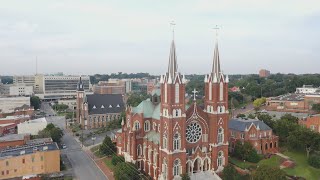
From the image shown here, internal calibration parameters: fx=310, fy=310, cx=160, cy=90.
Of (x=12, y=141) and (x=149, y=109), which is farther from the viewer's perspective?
(x=12, y=141)

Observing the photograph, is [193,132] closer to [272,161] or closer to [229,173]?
[229,173]

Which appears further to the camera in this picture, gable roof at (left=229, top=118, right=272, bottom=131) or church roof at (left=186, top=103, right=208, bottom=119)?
gable roof at (left=229, top=118, right=272, bottom=131)

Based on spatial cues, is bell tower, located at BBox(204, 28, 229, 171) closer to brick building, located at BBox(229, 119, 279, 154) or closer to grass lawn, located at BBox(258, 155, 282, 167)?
grass lawn, located at BBox(258, 155, 282, 167)

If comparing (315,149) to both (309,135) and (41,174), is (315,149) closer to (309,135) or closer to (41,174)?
(309,135)

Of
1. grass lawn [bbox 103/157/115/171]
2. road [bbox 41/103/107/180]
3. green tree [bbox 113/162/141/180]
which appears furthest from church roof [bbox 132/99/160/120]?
road [bbox 41/103/107/180]

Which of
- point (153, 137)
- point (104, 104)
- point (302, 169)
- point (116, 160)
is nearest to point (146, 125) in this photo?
point (153, 137)

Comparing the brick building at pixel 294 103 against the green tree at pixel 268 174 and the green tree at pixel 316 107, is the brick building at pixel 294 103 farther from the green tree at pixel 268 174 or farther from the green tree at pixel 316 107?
the green tree at pixel 268 174
